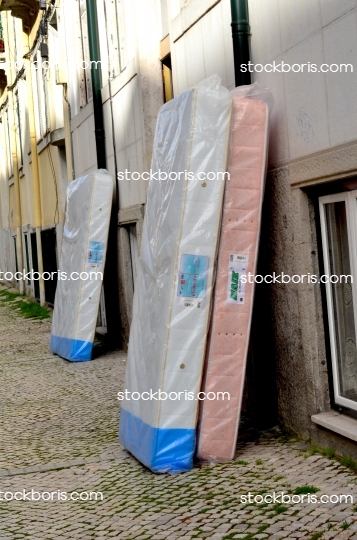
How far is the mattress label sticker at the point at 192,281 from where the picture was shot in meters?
6.43

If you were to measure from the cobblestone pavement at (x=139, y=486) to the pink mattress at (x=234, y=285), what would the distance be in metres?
0.26

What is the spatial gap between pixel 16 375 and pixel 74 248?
2073mm

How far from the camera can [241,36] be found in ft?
24.4

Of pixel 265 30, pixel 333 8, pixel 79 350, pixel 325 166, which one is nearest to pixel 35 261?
pixel 79 350

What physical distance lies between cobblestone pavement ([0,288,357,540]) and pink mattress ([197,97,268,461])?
0.86 feet

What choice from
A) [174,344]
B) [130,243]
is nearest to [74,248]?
[130,243]

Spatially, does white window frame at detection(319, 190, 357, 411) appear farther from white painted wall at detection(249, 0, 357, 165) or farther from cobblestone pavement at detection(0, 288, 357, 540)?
cobblestone pavement at detection(0, 288, 357, 540)

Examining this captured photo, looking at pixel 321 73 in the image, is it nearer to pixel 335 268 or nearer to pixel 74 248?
pixel 335 268

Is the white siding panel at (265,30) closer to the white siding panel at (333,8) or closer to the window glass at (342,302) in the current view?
the white siding panel at (333,8)

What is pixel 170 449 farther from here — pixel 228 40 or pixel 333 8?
pixel 228 40

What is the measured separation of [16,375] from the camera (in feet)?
39.0

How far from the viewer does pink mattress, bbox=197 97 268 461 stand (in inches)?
255

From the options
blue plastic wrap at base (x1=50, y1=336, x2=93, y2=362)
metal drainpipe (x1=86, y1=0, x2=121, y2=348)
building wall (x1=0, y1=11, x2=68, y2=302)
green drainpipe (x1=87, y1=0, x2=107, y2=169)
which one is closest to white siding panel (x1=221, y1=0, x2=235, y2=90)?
metal drainpipe (x1=86, y1=0, x2=121, y2=348)

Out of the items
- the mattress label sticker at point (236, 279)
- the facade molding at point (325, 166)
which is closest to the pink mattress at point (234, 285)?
the mattress label sticker at point (236, 279)
